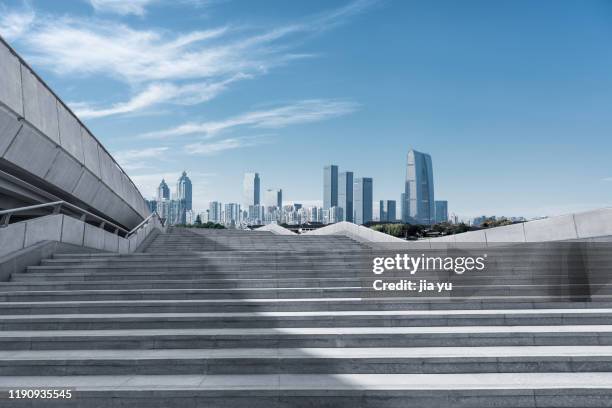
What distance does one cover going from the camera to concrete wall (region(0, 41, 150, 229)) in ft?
34.3

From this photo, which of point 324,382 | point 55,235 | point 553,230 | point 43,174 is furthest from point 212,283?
point 553,230

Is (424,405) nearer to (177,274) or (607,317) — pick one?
(607,317)

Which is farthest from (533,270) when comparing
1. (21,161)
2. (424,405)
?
(21,161)

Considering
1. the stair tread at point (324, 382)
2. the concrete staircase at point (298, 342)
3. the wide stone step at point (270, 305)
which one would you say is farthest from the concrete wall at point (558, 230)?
the stair tread at point (324, 382)

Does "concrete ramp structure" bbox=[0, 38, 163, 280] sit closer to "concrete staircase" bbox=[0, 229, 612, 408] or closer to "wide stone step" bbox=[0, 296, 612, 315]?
"concrete staircase" bbox=[0, 229, 612, 408]

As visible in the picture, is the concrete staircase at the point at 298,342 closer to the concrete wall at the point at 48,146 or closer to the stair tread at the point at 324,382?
the stair tread at the point at 324,382

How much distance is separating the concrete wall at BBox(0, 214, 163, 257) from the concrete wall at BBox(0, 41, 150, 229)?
6.02ft

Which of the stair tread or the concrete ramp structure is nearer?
the stair tread

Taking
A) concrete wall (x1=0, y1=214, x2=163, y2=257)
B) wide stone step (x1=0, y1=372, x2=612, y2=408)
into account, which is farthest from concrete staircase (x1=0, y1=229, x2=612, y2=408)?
concrete wall (x1=0, y1=214, x2=163, y2=257)

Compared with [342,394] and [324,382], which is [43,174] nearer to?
[324,382]

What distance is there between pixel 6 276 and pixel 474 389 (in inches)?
306

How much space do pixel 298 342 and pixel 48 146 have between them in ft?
31.4

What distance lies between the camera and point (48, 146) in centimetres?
1249

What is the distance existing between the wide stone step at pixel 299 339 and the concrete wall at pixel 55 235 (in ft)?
11.0
